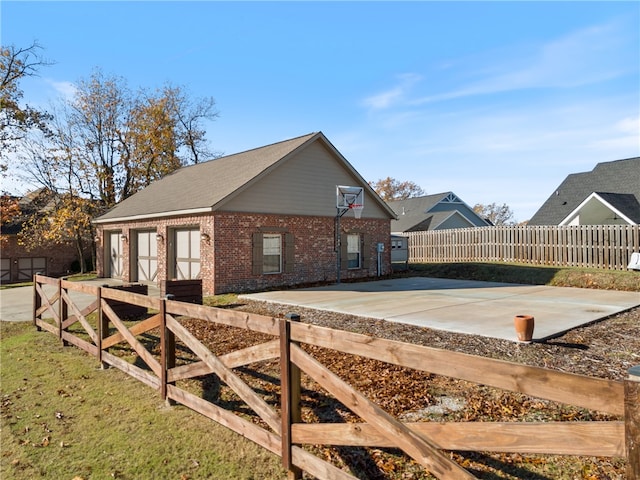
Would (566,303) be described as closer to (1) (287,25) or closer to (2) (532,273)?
(2) (532,273)

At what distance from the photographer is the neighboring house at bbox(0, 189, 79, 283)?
2742 cm

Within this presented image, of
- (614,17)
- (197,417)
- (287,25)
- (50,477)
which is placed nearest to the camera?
(50,477)

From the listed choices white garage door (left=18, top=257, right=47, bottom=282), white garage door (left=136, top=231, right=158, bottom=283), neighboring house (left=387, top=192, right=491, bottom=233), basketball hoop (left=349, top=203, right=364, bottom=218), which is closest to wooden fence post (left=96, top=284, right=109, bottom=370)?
white garage door (left=136, top=231, right=158, bottom=283)

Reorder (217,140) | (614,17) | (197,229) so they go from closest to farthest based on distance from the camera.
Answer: (614,17) < (197,229) < (217,140)

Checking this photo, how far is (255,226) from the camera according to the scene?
15.2 meters

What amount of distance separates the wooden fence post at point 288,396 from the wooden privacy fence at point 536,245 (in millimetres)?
17714

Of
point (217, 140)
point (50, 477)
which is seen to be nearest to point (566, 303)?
point (50, 477)

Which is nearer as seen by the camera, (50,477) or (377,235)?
(50,477)

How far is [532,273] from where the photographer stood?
55.8ft

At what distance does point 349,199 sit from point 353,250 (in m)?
2.53

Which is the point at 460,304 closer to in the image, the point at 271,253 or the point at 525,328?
the point at 525,328

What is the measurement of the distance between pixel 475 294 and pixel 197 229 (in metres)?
10.1

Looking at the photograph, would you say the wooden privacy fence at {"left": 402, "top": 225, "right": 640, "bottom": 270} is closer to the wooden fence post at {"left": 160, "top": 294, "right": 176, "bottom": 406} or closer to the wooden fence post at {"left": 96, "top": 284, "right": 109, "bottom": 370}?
the wooden fence post at {"left": 160, "top": 294, "right": 176, "bottom": 406}

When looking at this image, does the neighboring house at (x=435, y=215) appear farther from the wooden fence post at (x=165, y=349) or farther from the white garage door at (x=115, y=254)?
the wooden fence post at (x=165, y=349)
